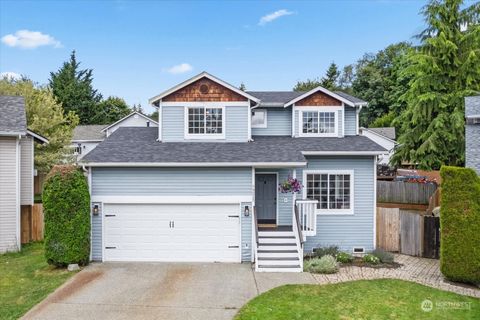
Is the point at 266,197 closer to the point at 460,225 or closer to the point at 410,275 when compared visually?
the point at 410,275

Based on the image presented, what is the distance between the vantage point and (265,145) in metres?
13.4

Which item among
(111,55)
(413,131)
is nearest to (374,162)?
(413,131)

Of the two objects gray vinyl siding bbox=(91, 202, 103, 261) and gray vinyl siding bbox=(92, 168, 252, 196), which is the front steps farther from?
gray vinyl siding bbox=(91, 202, 103, 261)

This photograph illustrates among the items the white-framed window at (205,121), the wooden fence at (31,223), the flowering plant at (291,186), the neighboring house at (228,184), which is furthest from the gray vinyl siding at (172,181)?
the wooden fence at (31,223)

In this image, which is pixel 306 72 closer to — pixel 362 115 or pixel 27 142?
pixel 362 115

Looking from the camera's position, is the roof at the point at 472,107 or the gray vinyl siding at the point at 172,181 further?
the roof at the point at 472,107

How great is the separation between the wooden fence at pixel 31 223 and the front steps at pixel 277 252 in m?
9.53

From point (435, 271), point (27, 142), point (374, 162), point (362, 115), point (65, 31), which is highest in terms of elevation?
point (65, 31)

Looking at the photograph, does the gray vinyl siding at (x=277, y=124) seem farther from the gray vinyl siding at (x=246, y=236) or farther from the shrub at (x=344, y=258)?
the shrub at (x=344, y=258)

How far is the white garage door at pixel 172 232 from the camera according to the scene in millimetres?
11969

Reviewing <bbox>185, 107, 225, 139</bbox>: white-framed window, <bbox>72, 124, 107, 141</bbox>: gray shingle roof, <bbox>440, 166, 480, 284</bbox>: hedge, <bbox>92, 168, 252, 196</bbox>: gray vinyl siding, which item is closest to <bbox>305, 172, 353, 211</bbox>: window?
<bbox>92, 168, 252, 196</bbox>: gray vinyl siding

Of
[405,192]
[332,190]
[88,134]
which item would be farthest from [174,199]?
[88,134]

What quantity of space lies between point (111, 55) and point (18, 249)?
22548 millimetres

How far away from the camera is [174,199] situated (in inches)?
472
